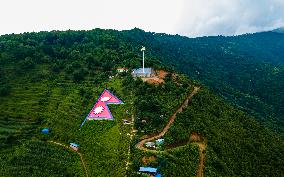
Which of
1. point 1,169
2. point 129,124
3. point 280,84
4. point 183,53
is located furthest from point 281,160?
point 183,53

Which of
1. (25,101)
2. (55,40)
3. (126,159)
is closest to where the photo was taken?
(126,159)

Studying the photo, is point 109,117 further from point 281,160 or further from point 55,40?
point 55,40

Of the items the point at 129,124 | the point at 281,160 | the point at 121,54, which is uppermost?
the point at 121,54

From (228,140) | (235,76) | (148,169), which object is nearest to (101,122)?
(148,169)

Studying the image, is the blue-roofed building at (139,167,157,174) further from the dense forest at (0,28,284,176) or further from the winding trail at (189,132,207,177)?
the winding trail at (189,132,207,177)

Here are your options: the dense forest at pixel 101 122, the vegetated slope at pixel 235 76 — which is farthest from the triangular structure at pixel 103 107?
the vegetated slope at pixel 235 76

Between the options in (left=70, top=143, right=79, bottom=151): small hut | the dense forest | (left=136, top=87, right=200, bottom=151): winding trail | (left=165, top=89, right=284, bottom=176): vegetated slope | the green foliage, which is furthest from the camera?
(left=70, top=143, right=79, bottom=151): small hut

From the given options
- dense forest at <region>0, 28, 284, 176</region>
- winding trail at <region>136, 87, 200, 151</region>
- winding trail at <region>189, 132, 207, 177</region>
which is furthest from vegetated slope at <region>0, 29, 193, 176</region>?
winding trail at <region>189, 132, 207, 177</region>
